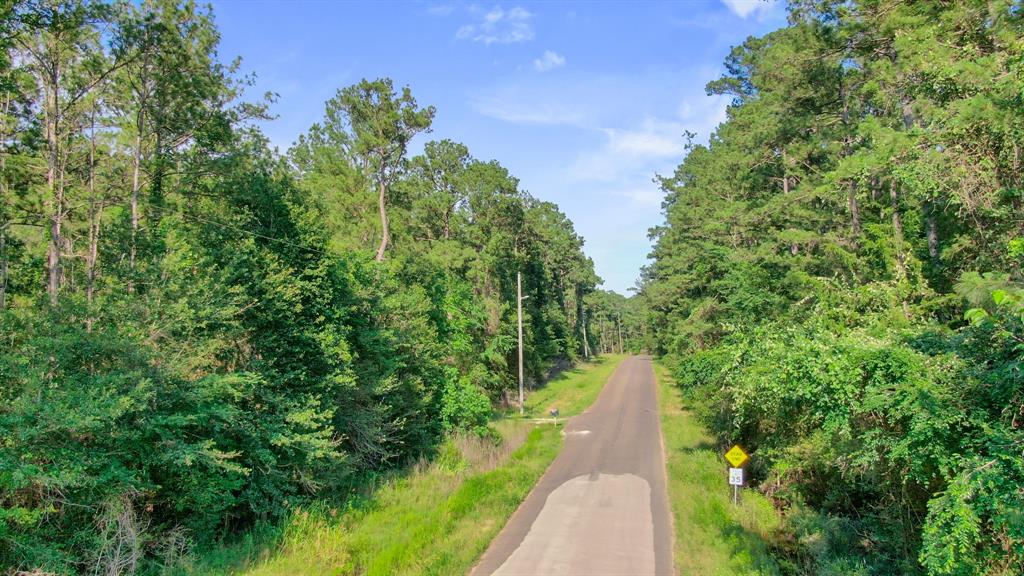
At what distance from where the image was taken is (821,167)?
17438 mm

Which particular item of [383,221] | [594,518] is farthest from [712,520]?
[383,221]

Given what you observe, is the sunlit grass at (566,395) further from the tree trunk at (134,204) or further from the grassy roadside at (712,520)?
the tree trunk at (134,204)

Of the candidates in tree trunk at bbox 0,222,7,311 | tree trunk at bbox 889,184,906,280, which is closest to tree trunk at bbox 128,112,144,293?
tree trunk at bbox 0,222,7,311

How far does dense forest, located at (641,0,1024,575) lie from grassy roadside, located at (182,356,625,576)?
7.14 metres

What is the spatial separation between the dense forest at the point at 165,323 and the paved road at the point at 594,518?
489cm

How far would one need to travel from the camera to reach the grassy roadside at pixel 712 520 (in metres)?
10.5

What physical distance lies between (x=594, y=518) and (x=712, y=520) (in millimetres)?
3048

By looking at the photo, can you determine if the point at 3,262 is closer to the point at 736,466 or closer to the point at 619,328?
the point at 736,466

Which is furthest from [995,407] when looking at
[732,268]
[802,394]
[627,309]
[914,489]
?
[627,309]

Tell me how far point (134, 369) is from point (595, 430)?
2094 centimetres

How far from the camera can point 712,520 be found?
12898 mm

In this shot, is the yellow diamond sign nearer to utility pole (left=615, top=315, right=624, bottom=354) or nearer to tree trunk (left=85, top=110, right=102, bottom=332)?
tree trunk (left=85, top=110, right=102, bottom=332)

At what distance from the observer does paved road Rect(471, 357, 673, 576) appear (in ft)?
35.4

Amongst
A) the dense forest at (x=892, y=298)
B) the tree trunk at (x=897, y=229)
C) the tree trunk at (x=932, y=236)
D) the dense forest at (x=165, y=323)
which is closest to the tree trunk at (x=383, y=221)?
the dense forest at (x=165, y=323)
